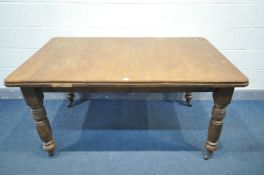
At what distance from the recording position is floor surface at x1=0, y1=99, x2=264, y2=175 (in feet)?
4.47

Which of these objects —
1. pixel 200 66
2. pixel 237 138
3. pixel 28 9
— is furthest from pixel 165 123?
pixel 28 9

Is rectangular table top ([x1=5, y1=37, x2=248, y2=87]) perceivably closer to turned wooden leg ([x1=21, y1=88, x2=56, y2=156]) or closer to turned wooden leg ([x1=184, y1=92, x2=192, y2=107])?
turned wooden leg ([x1=21, y1=88, x2=56, y2=156])

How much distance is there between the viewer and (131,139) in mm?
1578

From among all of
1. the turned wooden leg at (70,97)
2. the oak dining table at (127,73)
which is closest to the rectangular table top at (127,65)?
the oak dining table at (127,73)

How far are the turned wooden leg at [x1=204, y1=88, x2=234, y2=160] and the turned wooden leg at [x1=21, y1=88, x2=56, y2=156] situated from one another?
0.87m

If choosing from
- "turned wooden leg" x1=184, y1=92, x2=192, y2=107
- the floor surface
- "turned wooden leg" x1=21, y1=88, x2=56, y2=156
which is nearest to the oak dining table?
"turned wooden leg" x1=21, y1=88, x2=56, y2=156

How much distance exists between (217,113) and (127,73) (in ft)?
1.67

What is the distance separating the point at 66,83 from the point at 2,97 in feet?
4.26

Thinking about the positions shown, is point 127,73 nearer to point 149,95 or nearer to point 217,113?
point 217,113

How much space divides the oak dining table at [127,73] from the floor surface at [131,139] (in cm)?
13

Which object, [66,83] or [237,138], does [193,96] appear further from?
[66,83]

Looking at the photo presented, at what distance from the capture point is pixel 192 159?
1.41m

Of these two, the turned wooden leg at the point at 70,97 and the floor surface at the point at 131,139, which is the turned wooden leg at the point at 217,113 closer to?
the floor surface at the point at 131,139

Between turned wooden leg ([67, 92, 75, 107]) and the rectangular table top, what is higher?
the rectangular table top
